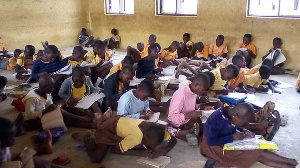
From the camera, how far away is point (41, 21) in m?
9.71

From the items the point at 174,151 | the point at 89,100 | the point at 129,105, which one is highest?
the point at 129,105

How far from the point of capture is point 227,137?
9.10 feet

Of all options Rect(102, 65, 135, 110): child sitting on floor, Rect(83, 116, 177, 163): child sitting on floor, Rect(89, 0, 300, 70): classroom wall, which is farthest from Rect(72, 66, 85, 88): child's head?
Rect(89, 0, 300, 70): classroom wall

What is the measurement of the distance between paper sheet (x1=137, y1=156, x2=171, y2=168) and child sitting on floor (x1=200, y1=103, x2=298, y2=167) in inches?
14.7

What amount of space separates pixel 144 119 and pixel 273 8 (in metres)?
4.84

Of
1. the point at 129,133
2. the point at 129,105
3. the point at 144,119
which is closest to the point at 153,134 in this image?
the point at 129,133

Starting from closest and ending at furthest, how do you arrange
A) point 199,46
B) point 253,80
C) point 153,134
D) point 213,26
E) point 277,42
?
point 153,134
point 253,80
point 277,42
point 199,46
point 213,26

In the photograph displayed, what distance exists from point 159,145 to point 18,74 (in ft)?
13.0

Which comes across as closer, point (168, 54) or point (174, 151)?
point (174, 151)

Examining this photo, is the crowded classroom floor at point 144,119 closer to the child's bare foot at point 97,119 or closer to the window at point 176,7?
the child's bare foot at point 97,119

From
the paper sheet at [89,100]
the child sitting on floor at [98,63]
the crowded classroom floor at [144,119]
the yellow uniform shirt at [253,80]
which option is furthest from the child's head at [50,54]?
the yellow uniform shirt at [253,80]

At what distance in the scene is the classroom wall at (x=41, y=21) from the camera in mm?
8961

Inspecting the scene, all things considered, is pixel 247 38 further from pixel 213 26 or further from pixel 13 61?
pixel 13 61

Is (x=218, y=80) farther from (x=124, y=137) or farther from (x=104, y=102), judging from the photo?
(x=124, y=137)
